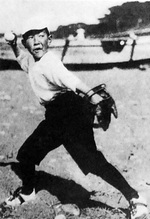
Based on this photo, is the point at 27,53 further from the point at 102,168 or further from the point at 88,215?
the point at 88,215

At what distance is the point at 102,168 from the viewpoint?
2045 mm

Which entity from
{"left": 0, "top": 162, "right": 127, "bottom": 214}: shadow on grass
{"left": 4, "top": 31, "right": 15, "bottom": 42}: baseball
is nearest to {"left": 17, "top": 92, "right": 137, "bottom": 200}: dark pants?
{"left": 0, "top": 162, "right": 127, "bottom": 214}: shadow on grass

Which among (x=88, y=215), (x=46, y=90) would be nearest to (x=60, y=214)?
(x=88, y=215)

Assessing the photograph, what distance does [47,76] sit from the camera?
1.94m

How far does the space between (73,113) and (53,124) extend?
0.13 metres

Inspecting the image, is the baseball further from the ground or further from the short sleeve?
the ground

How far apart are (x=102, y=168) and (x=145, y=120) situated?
1.42 ft

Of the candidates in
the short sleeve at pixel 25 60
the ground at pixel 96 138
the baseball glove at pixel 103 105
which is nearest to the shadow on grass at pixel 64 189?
the ground at pixel 96 138

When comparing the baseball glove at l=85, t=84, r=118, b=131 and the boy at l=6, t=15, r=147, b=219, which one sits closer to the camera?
the baseball glove at l=85, t=84, r=118, b=131

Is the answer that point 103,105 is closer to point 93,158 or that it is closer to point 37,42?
point 93,158

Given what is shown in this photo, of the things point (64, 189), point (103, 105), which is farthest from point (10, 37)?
point (64, 189)

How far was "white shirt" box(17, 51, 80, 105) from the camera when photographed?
1883 millimetres

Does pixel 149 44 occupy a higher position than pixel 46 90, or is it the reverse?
pixel 149 44

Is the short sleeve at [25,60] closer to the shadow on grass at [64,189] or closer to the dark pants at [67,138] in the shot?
the dark pants at [67,138]
